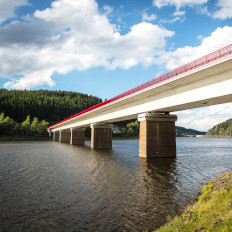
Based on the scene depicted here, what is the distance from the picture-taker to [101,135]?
2058 inches

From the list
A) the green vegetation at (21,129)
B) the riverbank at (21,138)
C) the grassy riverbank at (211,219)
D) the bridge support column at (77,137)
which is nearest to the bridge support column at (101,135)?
the bridge support column at (77,137)

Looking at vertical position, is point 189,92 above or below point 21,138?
above

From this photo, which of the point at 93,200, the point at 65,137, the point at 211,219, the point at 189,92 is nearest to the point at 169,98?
the point at 189,92

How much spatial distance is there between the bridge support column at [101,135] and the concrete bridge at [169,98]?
4792 mm

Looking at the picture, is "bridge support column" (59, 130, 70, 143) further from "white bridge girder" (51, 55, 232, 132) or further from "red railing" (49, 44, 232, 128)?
"red railing" (49, 44, 232, 128)

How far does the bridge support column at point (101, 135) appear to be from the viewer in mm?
51094

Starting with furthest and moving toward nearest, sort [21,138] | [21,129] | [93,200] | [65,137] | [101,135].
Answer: [21,129], [21,138], [65,137], [101,135], [93,200]

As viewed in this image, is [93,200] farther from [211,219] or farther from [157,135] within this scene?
[157,135]

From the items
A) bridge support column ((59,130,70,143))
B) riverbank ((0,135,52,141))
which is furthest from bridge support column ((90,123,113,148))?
riverbank ((0,135,52,141))

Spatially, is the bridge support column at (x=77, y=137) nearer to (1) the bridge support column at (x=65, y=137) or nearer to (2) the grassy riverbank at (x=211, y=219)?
(1) the bridge support column at (x=65, y=137)

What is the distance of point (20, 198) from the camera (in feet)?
40.5

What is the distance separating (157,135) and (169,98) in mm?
6457

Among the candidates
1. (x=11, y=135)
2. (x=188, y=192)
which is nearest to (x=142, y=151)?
(x=188, y=192)

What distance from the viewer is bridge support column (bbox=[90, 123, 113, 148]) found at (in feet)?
168
